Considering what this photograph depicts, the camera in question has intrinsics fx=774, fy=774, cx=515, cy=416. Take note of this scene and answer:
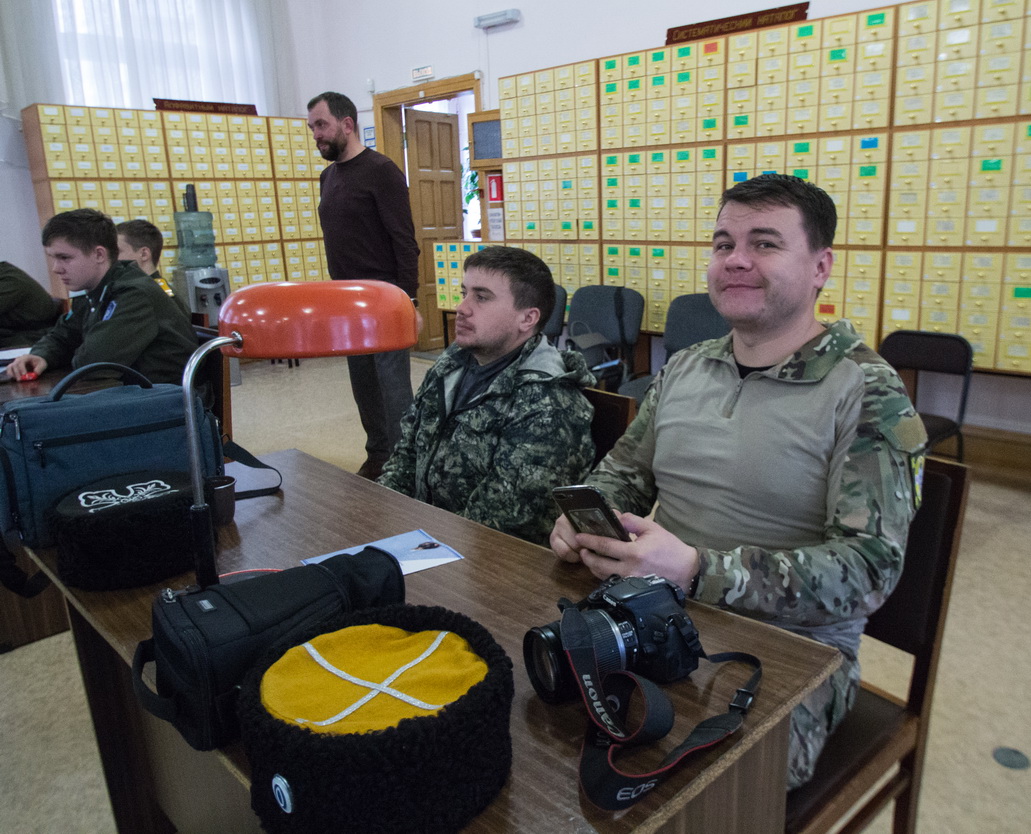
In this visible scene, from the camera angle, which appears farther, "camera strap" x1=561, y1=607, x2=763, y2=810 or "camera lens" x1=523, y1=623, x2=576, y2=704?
"camera lens" x1=523, y1=623, x2=576, y2=704

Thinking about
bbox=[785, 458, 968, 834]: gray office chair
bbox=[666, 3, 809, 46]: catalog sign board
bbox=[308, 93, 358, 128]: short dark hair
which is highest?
bbox=[666, 3, 809, 46]: catalog sign board

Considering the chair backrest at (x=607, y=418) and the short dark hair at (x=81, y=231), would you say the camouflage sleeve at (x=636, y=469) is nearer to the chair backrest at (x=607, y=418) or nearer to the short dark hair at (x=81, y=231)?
the chair backrest at (x=607, y=418)

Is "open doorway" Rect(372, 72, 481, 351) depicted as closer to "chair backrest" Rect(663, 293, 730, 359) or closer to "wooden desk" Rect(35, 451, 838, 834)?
"chair backrest" Rect(663, 293, 730, 359)

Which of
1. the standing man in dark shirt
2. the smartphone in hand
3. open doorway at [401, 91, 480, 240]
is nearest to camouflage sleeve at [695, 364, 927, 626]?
the smartphone in hand

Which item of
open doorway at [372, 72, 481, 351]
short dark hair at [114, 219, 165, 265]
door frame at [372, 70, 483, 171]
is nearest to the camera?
short dark hair at [114, 219, 165, 265]

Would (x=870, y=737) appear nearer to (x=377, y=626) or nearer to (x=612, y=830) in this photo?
(x=612, y=830)

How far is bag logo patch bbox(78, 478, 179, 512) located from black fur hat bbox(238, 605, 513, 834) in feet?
2.17

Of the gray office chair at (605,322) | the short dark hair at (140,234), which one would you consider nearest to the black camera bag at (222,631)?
the gray office chair at (605,322)

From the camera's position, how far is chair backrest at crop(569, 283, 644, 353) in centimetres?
445

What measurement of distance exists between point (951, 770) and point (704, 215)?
3199 millimetres

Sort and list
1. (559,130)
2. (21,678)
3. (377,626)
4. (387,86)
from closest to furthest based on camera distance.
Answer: (377,626), (21,678), (559,130), (387,86)

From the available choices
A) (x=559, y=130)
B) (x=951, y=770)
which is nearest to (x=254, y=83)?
(x=559, y=130)

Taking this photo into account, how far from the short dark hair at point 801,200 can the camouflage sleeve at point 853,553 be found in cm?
32

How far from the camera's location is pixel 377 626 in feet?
2.80
